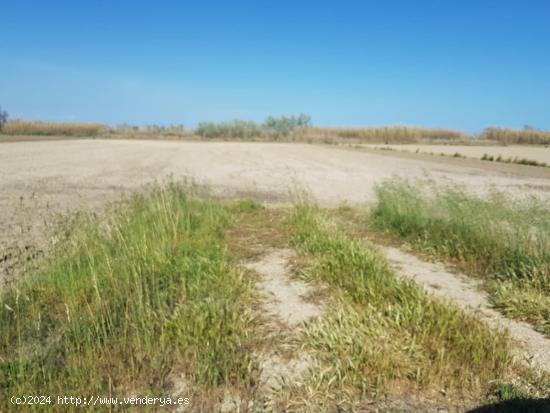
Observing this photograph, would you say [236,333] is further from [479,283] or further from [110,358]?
[479,283]

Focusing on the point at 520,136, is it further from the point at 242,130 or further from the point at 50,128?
the point at 50,128

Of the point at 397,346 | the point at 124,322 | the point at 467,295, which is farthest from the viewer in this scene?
the point at 467,295

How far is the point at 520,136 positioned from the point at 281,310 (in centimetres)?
6844

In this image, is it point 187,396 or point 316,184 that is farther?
point 316,184

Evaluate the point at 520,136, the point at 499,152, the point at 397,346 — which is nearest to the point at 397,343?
the point at 397,346

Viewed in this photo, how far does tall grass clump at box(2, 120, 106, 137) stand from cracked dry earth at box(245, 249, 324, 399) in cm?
6733

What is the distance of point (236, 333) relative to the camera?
3537mm

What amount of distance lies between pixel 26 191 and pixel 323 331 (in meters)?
11.1

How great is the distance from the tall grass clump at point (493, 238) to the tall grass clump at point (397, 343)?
96 cm

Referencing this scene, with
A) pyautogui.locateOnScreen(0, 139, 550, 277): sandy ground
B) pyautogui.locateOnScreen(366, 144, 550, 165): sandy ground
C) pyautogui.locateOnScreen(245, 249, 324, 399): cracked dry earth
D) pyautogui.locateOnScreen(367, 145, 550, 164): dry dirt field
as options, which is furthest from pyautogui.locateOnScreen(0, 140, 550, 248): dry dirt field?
pyautogui.locateOnScreen(366, 144, 550, 165): sandy ground

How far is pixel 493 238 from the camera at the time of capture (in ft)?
18.9

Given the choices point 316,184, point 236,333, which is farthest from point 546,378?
point 316,184

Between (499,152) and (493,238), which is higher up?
(499,152)

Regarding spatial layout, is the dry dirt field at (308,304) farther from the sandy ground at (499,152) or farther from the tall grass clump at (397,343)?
the sandy ground at (499,152)
